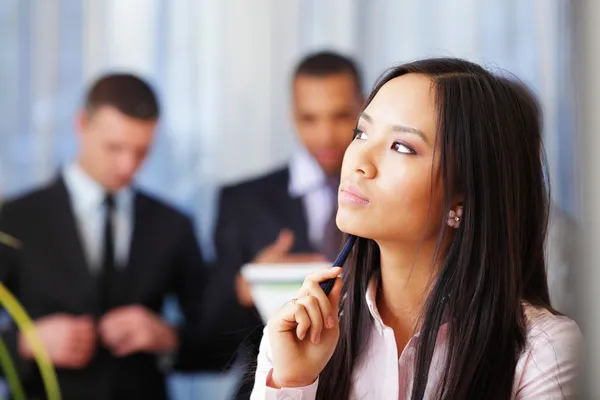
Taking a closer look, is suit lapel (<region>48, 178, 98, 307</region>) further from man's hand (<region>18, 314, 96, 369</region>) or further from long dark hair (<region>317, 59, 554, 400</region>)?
long dark hair (<region>317, 59, 554, 400</region>)

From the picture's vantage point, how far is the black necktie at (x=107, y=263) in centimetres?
229

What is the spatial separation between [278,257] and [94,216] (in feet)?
1.90

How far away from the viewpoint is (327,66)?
2.40 m

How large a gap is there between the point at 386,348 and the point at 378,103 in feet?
1.06

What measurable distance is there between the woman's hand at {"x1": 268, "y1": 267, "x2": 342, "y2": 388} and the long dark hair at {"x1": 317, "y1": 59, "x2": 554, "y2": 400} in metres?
0.09

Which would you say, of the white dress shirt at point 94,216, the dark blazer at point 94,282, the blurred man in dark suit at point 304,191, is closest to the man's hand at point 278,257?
the blurred man in dark suit at point 304,191

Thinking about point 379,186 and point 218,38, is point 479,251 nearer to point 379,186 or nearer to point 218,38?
point 379,186

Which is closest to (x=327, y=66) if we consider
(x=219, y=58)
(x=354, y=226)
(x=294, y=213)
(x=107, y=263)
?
(x=219, y=58)

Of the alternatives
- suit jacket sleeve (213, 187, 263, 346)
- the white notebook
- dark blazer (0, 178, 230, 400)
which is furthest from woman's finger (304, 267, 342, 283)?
dark blazer (0, 178, 230, 400)

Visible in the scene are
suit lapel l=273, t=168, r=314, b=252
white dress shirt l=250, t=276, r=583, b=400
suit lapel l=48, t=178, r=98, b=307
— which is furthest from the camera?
suit lapel l=273, t=168, r=314, b=252

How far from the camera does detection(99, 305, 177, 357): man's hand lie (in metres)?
2.27

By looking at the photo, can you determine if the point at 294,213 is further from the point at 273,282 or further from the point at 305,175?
the point at 273,282

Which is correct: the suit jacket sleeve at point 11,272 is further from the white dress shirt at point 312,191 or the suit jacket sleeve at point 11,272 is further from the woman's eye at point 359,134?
the woman's eye at point 359,134

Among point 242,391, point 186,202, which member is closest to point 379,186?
point 242,391
